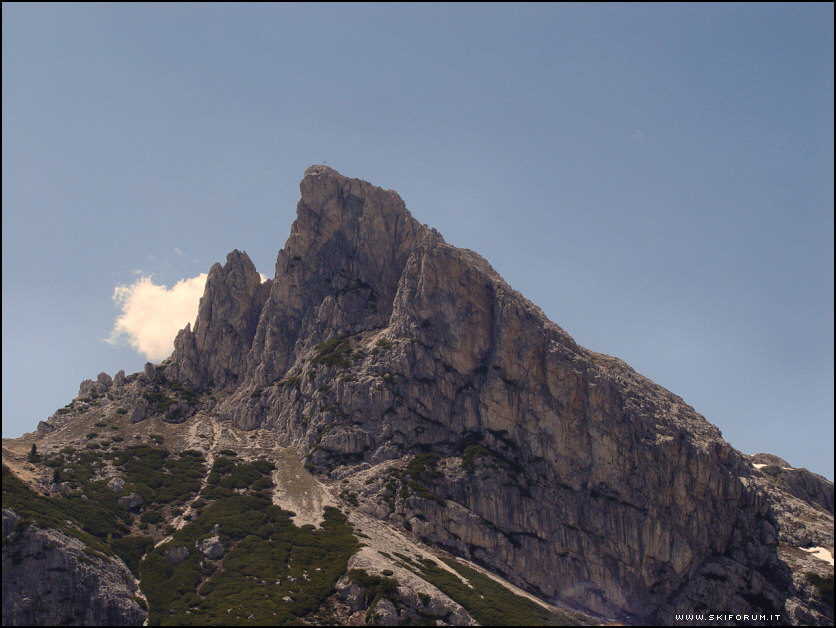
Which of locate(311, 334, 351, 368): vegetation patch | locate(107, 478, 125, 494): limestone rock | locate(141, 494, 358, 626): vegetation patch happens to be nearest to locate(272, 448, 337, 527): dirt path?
locate(141, 494, 358, 626): vegetation patch

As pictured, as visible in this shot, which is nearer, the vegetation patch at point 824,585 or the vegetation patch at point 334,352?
the vegetation patch at point 824,585

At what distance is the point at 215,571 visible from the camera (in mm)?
92188

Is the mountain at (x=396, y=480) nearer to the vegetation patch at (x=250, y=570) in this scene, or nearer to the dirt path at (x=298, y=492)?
the vegetation patch at (x=250, y=570)

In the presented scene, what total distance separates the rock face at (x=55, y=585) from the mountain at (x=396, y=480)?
10.6 inches

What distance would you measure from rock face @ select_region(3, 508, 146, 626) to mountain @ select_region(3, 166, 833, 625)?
10.6 inches

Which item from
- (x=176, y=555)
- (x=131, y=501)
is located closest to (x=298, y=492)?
(x=176, y=555)

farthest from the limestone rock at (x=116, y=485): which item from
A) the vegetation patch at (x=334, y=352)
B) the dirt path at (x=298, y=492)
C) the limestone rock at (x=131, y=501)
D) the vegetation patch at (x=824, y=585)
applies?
the vegetation patch at (x=824, y=585)

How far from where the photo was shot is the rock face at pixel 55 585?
241 ft

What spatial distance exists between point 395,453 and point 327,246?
205ft

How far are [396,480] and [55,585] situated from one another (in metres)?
57.3

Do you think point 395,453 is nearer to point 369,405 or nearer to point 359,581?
point 369,405

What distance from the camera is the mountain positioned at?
87625 mm

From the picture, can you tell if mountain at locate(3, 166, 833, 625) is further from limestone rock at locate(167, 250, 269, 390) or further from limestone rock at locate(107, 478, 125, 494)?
limestone rock at locate(107, 478, 125, 494)

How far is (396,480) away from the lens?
118500 mm
